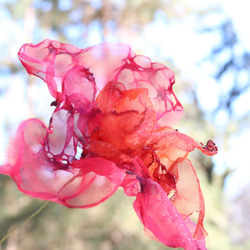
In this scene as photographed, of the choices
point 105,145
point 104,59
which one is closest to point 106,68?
point 104,59

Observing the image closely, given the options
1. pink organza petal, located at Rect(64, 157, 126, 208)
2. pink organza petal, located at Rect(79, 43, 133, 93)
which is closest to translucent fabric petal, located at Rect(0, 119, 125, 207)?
pink organza petal, located at Rect(64, 157, 126, 208)

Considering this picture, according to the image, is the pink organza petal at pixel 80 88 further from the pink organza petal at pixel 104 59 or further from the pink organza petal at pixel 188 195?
the pink organza petal at pixel 188 195

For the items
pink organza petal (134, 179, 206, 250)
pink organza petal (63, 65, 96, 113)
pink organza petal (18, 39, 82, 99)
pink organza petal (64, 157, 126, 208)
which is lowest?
pink organza petal (134, 179, 206, 250)

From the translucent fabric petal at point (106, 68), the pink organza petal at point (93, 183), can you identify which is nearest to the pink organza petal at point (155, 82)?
the translucent fabric petal at point (106, 68)

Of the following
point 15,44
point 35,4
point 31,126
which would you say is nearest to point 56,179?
point 31,126

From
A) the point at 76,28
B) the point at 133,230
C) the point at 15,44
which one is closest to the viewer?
the point at 133,230

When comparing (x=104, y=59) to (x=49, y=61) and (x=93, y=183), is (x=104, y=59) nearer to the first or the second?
(x=49, y=61)

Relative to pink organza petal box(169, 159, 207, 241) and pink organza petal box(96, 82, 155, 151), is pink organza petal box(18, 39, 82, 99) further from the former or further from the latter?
pink organza petal box(169, 159, 207, 241)

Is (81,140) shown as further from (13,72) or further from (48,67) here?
(13,72)
